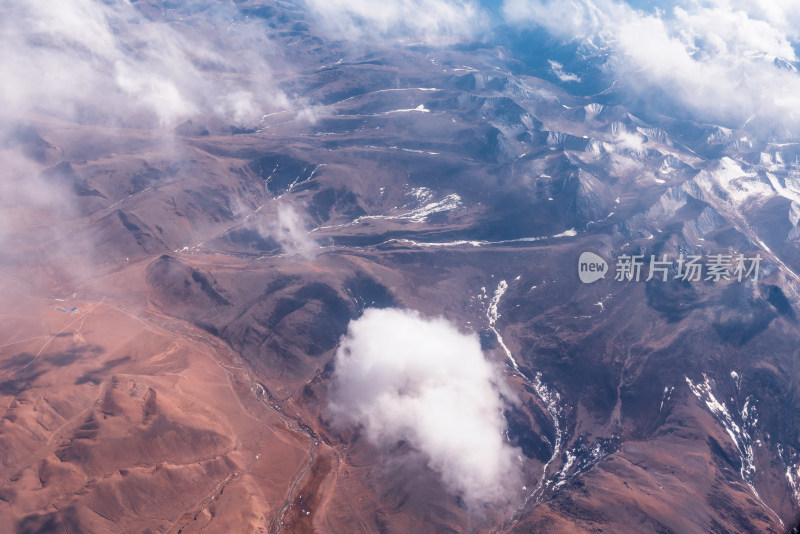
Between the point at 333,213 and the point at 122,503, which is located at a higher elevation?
the point at 122,503

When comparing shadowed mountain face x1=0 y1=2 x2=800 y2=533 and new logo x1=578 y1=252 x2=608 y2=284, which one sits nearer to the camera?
shadowed mountain face x1=0 y1=2 x2=800 y2=533

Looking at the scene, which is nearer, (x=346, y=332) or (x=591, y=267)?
(x=346, y=332)

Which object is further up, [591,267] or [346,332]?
[591,267]

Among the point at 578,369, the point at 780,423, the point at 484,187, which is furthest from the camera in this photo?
the point at 484,187

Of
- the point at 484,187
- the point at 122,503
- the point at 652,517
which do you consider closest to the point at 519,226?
the point at 484,187

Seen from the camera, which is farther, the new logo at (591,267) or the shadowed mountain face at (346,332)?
the new logo at (591,267)

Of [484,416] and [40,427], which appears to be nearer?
[40,427]

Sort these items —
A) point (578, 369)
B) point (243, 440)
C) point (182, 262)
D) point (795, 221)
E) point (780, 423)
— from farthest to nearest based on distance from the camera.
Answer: point (795, 221)
point (182, 262)
point (578, 369)
point (780, 423)
point (243, 440)

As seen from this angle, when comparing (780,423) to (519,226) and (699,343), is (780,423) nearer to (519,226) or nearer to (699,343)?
(699,343)
